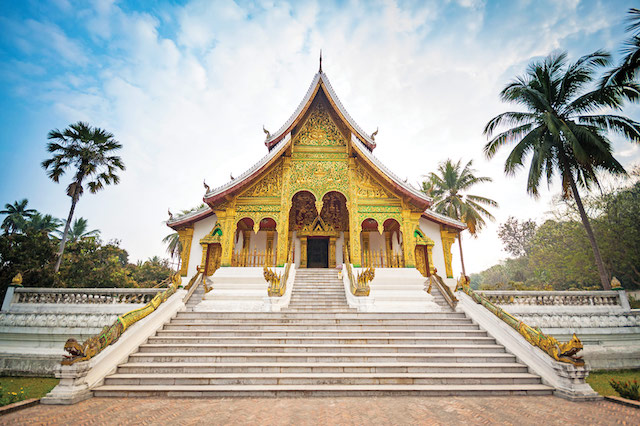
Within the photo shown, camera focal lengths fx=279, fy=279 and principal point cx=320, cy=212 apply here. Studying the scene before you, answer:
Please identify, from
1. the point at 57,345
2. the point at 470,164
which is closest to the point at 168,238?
the point at 57,345

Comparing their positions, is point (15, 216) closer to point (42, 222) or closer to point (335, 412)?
point (42, 222)

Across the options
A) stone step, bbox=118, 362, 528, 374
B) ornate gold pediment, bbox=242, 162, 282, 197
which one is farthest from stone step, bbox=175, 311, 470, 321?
ornate gold pediment, bbox=242, 162, 282, 197

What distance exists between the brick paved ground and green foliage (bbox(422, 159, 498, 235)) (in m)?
18.2

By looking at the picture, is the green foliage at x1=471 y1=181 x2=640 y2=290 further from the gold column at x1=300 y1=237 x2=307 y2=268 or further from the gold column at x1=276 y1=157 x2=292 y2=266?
the gold column at x1=276 y1=157 x2=292 y2=266

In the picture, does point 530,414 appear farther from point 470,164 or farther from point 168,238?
point 168,238

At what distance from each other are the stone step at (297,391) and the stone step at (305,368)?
17.6 inches

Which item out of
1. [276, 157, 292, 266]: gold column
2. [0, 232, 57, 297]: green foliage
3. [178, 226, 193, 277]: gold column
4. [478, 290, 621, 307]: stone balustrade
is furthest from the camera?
[178, 226, 193, 277]: gold column

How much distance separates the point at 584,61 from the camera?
10.8 m

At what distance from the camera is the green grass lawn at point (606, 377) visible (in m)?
5.38

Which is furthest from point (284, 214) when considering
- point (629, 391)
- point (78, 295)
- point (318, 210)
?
point (629, 391)

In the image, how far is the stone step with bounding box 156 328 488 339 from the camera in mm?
6230

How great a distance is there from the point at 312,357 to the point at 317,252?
9223 mm

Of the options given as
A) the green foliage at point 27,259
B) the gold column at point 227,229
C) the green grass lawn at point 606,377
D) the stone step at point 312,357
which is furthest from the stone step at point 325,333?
the green foliage at point 27,259

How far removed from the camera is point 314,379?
477cm
